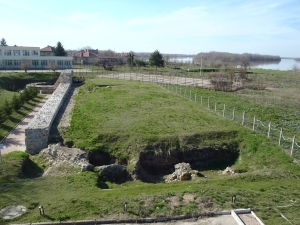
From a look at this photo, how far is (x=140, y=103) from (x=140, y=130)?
8.79m

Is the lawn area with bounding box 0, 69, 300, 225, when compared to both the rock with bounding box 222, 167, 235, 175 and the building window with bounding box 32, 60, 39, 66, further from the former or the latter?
the building window with bounding box 32, 60, 39, 66

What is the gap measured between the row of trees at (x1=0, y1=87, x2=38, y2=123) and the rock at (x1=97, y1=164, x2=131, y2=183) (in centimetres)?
1204

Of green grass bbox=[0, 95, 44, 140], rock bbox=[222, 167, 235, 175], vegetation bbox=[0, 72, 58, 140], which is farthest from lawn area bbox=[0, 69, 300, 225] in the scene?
vegetation bbox=[0, 72, 58, 140]

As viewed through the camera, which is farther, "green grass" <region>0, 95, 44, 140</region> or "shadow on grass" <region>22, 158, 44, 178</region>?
"green grass" <region>0, 95, 44, 140</region>

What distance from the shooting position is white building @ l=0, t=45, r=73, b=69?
58594 millimetres

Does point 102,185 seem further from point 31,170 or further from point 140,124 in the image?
point 140,124

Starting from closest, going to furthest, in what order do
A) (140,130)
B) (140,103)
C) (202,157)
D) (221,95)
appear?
(202,157) → (140,130) → (140,103) → (221,95)

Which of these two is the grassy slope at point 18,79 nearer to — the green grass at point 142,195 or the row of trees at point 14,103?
the row of trees at point 14,103

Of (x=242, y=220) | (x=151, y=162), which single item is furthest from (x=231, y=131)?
(x=242, y=220)

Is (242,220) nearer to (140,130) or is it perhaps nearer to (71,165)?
(71,165)

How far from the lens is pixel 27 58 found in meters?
59.3

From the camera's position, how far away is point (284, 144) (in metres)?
17.3

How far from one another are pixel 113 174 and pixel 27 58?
5247 cm

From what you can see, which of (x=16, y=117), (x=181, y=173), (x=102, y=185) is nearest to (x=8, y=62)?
(x=16, y=117)
